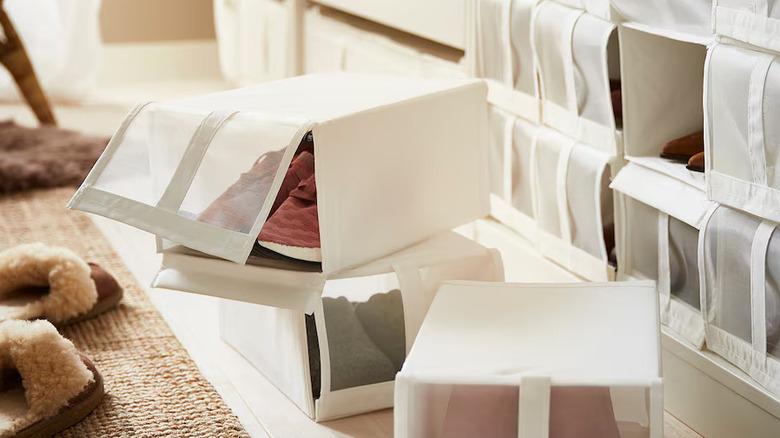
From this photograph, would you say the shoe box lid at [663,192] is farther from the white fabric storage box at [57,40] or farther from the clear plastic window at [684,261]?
the white fabric storage box at [57,40]

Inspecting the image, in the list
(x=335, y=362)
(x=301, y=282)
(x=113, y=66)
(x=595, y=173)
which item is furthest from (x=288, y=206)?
(x=113, y=66)

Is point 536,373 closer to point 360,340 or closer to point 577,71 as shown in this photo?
point 360,340

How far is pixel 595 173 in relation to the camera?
1.40 m

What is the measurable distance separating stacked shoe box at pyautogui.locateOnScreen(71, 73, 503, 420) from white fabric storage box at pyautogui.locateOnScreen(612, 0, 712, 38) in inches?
9.5

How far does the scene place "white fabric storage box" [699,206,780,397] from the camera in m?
1.10

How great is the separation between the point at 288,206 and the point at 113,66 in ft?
8.17

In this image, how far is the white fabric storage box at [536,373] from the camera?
3.35ft

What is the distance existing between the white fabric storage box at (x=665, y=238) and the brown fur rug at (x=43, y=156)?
1454 millimetres

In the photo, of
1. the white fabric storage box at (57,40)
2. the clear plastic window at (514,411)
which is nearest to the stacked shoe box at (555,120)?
the clear plastic window at (514,411)

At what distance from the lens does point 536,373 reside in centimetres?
102

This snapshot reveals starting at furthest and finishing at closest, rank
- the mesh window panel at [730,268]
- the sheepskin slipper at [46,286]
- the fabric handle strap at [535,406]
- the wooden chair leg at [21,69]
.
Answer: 1. the wooden chair leg at [21,69]
2. the sheepskin slipper at [46,286]
3. the mesh window panel at [730,268]
4. the fabric handle strap at [535,406]

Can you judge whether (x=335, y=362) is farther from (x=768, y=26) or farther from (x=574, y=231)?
(x=768, y=26)

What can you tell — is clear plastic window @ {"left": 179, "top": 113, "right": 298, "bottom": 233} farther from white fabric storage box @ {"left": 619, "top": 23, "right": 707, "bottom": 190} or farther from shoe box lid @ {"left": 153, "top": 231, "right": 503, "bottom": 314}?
white fabric storage box @ {"left": 619, "top": 23, "right": 707, "bottom": 190}

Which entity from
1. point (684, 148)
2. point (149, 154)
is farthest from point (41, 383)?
point (684, 148)
